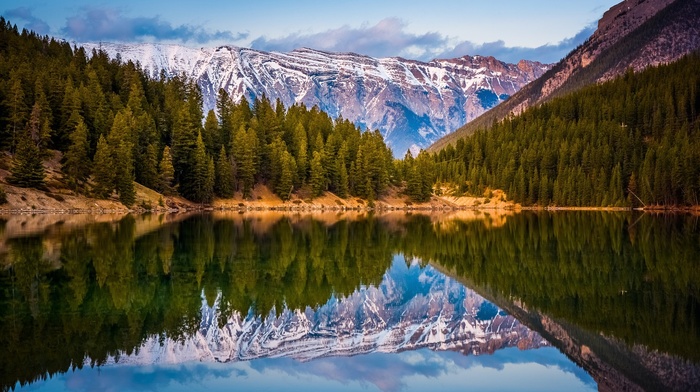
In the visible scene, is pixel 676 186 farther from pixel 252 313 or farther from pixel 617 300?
pixel 252 313

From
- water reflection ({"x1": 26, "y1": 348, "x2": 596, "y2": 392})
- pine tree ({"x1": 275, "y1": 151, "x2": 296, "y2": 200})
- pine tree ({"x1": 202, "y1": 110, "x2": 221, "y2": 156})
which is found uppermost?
pine tree ({"x1": 202, "y1": 110, "x2": 221, "y2": 156})

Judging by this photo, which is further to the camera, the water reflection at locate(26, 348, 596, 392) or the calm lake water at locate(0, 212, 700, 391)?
the calm lake water at locate(0, 212, 700, 391)

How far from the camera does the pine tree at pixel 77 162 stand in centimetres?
9749

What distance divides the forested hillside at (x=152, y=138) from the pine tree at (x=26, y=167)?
145 mm

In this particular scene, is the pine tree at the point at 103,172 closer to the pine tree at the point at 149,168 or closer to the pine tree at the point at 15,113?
the pine tree at the point at 149,168

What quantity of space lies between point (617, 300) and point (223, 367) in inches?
752

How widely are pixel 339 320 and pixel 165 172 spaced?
95553 millimetres

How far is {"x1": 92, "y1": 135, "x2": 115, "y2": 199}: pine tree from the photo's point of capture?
322 feet

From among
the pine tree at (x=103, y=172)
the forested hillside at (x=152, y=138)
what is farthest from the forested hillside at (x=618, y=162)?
the pine tree at (x=103, y=172)

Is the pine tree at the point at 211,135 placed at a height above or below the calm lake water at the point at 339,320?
above

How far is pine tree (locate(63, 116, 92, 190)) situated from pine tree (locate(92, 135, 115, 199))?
1.43m

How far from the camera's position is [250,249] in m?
48.9

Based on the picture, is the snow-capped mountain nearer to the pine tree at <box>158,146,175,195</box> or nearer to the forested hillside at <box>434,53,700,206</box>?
the pine tree at <box>158,146,175,195</box>

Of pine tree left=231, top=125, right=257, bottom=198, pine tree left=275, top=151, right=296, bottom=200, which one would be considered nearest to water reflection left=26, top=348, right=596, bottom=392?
pine tree left=231, top=125, right=257, bottom=198
